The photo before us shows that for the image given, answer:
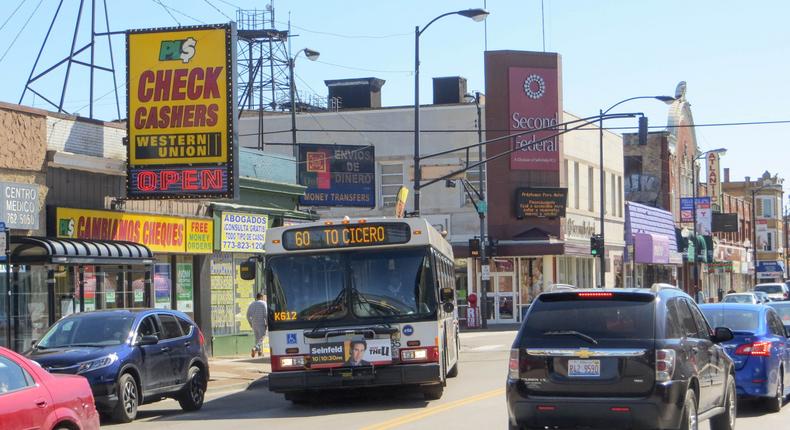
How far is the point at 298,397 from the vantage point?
18750 mm

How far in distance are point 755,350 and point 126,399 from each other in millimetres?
8906

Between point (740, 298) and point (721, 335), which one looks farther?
point (740, 298)

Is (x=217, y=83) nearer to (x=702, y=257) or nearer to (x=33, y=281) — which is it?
(x=33, y=281)

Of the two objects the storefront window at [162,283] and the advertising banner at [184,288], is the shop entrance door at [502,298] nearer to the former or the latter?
the advertising banner at [184,288]

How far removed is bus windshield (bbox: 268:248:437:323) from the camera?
17.6 m

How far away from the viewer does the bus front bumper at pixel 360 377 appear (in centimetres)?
1728

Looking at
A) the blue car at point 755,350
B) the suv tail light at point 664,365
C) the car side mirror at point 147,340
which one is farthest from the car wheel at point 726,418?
the car side mirror at point 147,340

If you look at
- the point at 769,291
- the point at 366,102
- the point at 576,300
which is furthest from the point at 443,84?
the point at 576,300

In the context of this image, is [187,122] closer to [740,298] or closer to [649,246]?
[740,298]

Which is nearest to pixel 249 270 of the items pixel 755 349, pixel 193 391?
pixel 193 391

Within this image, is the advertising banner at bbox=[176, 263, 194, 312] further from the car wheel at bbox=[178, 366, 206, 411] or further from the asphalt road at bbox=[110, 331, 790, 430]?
the car wheel at bbox=[178, 366, 206, 411]

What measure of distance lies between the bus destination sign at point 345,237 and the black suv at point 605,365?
21.3 feet

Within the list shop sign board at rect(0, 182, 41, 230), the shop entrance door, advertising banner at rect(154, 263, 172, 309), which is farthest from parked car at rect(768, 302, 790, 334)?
the shop entrance door

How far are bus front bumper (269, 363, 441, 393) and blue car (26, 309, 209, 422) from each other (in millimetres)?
1751
